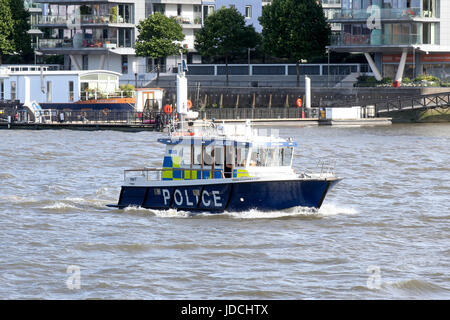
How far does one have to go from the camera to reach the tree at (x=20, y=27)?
115 m

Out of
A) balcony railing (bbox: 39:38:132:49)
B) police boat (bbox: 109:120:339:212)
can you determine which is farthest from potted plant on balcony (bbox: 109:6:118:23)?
police boat (bbox: 109:120:339:212)

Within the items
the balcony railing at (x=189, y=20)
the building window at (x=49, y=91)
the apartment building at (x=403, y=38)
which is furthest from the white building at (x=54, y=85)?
the balcony railing at (x=189, y=20)

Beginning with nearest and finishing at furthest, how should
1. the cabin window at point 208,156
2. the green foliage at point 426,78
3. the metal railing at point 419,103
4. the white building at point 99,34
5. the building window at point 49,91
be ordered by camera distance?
1. the cabin window at point 208,156
2. the metal railing at point 419,103
3. the building window at point 49,91
4. the green foliage at point 426,78
5. the white building at point 99,34

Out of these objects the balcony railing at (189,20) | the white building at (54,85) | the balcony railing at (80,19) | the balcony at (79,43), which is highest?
the balcony railing at (189,20)

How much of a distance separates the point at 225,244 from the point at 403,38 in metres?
69.8

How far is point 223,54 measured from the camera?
362ft

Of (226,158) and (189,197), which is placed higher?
(226,158)

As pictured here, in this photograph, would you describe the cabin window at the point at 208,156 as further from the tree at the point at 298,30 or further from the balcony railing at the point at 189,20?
the balcony railing at the point at 189,20

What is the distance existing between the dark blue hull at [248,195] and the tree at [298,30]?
220ft

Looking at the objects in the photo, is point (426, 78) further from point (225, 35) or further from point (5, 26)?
point (5, 26)

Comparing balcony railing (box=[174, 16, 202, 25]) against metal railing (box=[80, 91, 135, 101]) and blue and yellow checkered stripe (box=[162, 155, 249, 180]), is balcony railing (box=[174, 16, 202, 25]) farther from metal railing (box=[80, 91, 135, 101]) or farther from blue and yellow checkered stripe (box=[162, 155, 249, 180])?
blue and yellow checkered stripe (box=[162, 155, 249, 180])

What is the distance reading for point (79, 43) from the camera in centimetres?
11175

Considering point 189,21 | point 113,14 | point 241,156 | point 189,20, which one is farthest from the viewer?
point 189,20

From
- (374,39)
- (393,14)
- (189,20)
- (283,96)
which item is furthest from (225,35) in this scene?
(393,14)
